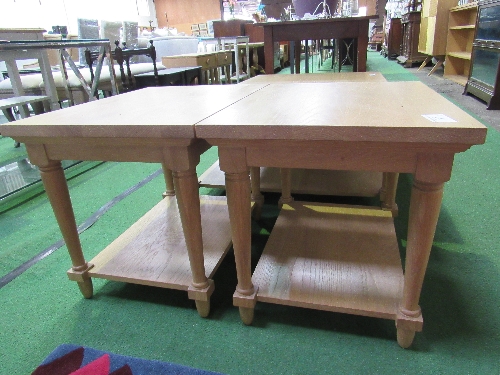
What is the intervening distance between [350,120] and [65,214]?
0.81m

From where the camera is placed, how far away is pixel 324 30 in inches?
97.3

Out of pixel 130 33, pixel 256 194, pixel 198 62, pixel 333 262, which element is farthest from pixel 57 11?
pixel 333 262

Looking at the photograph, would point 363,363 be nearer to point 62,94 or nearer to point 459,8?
point 62,94

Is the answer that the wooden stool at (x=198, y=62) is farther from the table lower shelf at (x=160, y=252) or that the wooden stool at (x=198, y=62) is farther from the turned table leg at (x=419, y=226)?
the turned table leg at (x=419, y=226)

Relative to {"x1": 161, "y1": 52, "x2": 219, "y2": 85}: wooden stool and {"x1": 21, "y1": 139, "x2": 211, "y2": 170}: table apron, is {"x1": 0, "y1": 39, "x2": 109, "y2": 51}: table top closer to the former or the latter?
{"x1": 21, "y1": 139, "x2": 211, "y2": 170}: table apron

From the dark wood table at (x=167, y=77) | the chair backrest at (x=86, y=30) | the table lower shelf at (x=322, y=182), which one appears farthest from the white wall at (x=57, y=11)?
the table lower shelf at (x=322, y=182)

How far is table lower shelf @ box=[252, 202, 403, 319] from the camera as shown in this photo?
33.9 inches

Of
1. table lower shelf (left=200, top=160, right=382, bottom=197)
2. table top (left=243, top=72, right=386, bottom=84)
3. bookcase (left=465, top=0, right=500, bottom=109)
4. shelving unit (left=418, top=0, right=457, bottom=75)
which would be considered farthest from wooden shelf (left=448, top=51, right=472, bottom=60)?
table lower shelf (left=200, top=160, right=382, bottom=197)

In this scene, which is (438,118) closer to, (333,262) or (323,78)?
(333,262)

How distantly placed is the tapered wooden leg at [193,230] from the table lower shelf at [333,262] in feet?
0.49

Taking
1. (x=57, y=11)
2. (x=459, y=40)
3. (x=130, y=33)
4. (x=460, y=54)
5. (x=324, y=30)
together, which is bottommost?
(x=460, y=54)

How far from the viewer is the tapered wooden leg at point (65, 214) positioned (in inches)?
36.6

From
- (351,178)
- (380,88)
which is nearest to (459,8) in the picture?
(351,178)

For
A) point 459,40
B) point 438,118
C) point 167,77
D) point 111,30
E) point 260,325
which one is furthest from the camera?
point 111,30
